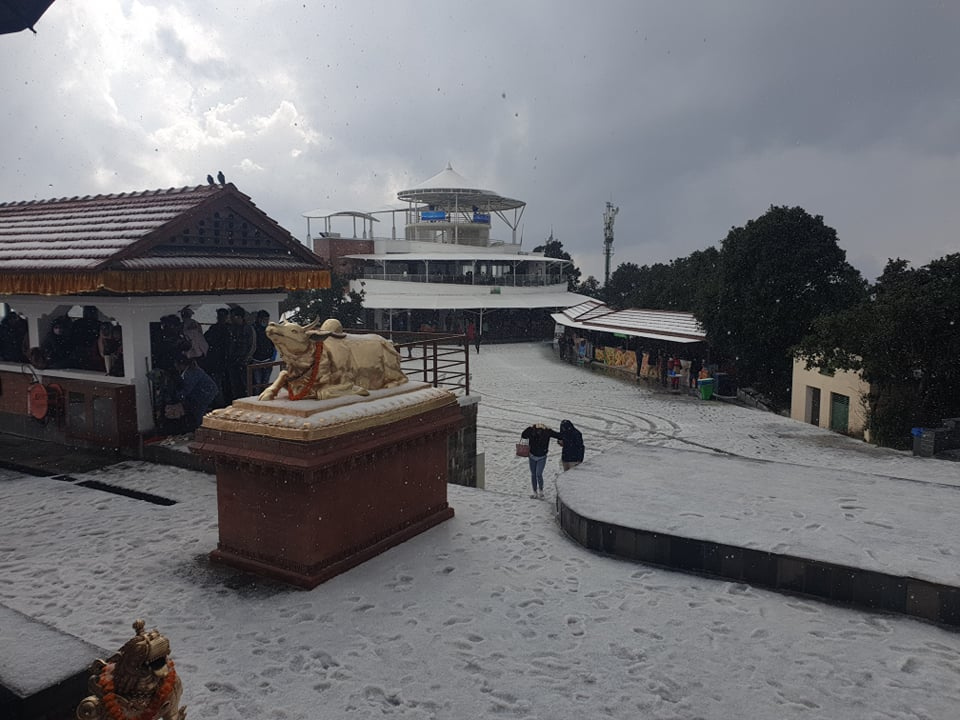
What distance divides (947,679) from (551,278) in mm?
46250

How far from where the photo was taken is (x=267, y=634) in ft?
18.1

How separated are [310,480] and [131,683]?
10.7 feet

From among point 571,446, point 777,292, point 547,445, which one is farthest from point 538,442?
point 777,292

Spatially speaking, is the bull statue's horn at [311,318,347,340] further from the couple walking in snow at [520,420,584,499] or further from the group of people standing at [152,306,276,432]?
the couple walking in snow at [520,420,584,499]

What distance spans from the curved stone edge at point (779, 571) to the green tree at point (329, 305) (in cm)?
2615

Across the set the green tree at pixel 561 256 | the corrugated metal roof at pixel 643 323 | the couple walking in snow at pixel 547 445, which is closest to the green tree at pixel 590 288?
the green tree at pixel 561 256

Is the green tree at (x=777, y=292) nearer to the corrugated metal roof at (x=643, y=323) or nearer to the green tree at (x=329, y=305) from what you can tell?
the corrugated metal roof at (x=643, y=323)

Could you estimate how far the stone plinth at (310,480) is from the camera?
6273mm

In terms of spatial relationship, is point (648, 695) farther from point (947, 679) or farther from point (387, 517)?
point (387, 517)

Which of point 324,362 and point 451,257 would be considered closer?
point 324,362

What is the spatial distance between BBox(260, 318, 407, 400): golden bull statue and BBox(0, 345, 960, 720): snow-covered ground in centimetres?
170

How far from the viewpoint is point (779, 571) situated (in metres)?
6.38

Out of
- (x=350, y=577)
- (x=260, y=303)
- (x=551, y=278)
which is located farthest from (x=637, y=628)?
(x=551, y=278)

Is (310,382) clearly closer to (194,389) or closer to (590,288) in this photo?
(194,389)
